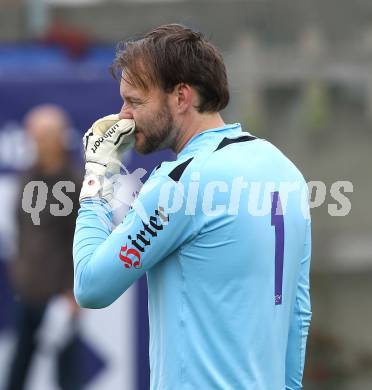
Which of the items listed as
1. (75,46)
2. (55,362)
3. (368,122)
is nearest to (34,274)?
(55,362)

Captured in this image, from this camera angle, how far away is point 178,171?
270 cm

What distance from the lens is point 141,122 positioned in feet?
9.33

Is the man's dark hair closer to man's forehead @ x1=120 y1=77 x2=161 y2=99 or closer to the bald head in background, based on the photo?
man's forehead @ x1=120 y1=77 x2=161 y2=99

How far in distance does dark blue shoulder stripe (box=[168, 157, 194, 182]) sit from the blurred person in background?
3554 mm

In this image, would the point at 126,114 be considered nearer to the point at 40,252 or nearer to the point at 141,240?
the point at 141,240

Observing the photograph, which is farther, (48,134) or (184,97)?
(48,134)

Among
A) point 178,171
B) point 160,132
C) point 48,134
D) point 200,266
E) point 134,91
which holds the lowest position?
point 200,266

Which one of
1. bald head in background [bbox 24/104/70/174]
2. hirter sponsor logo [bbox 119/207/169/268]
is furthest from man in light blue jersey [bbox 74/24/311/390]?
bald head in background [bbox 24/104/70/174]

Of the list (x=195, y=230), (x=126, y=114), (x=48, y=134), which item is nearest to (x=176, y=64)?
(x=126, y=114)

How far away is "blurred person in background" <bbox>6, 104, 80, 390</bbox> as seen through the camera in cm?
625

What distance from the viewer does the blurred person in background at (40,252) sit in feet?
20.5

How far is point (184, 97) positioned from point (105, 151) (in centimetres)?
27

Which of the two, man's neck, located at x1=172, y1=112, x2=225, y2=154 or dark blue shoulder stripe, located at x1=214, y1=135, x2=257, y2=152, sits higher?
man's neck, located at x1=172, y1=112, x2=225, y2=154

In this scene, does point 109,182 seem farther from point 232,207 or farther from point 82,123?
point 82,123
